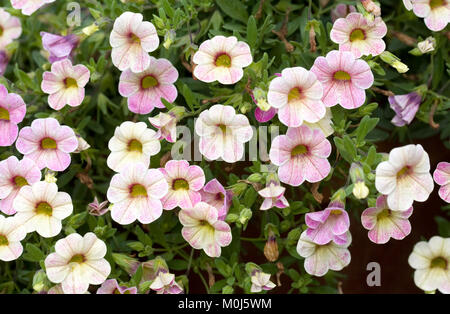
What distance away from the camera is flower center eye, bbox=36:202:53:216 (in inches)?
42.5

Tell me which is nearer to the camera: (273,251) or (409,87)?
(273,251)

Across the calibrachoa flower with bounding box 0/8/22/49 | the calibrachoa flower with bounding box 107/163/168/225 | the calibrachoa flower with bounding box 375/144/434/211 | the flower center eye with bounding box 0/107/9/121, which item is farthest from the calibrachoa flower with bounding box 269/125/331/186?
the calibrachoa flower with bounding box 0/8/22/49

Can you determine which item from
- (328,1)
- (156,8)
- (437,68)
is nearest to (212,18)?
(156,8)

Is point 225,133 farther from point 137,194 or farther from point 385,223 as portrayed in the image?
point 385,223

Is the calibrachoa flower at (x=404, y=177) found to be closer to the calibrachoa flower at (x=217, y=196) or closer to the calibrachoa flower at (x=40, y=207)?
the calibrachoa flower at (x=217, y=196)

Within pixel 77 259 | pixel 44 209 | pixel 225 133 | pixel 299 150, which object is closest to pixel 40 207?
pixel 44 209

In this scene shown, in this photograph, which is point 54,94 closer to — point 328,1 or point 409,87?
point 328,1

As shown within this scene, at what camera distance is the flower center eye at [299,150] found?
1.04 m

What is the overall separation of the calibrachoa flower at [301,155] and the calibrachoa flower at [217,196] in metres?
0.11

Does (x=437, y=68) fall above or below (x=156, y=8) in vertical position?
below

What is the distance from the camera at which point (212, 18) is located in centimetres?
125

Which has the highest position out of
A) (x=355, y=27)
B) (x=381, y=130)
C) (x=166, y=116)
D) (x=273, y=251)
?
(x=355, y=27)

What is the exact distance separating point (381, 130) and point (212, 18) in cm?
44

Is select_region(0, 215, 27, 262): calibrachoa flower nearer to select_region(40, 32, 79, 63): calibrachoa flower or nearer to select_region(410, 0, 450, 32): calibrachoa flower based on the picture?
select_region(40, 32, 79, 63): calibrachoa flower
